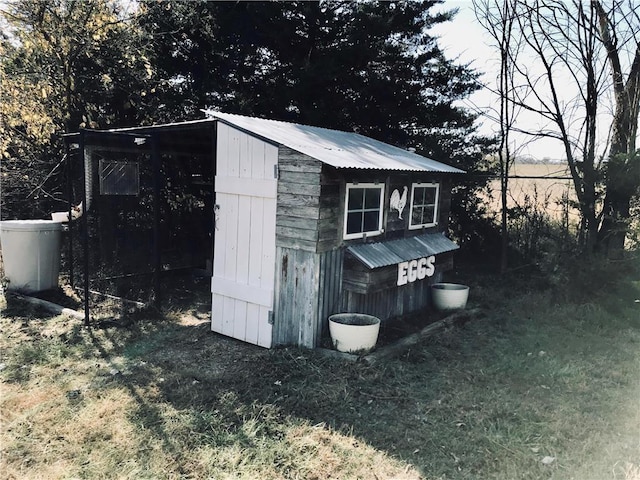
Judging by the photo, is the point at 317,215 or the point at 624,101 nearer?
the point at 317,215

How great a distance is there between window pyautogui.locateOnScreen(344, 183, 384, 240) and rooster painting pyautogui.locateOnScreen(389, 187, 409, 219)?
22 cm

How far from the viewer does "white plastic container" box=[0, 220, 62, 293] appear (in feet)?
23.7

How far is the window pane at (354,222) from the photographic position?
5.48m

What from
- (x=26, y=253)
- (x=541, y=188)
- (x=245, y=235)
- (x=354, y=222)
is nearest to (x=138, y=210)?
(x=26, y=253)

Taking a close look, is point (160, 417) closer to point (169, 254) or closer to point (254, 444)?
point (254, 444)

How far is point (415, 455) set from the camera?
3.49 metres

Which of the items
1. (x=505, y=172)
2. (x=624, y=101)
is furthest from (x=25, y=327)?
(x=624, y=101)

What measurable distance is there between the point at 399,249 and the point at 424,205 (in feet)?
3.84

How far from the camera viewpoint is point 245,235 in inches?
219

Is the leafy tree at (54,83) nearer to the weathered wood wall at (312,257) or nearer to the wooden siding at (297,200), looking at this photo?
the wooden siding at (297,200)

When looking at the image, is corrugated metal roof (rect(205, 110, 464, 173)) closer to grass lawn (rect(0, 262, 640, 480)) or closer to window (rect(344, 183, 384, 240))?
window (rect(344, 183, 384, 240))

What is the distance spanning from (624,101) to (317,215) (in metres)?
5.58

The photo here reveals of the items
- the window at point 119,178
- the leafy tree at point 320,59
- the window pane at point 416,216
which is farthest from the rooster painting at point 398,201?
the window at point 119,178

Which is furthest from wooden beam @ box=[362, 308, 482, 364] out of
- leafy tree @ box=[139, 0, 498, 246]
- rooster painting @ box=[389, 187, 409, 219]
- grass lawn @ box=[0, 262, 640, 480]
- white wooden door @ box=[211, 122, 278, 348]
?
leafy tree @ box=[139, 0, 498, 246]
